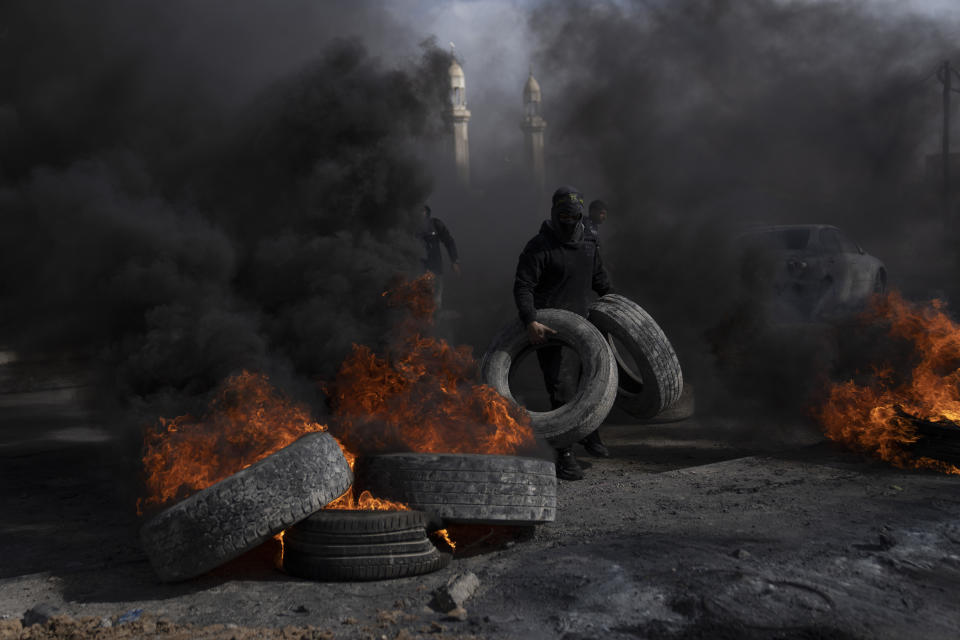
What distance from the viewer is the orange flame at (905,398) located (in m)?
6.43

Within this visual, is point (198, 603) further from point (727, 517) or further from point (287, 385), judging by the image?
point (727, 517)

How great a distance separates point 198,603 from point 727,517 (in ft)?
10.5

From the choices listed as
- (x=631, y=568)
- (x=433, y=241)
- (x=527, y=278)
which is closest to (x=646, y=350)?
(x=527, y=278)

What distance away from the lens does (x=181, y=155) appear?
726 cm

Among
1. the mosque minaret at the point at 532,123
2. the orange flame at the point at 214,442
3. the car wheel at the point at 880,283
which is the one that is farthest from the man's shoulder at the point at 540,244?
the mosque minaret at the point at 532,123

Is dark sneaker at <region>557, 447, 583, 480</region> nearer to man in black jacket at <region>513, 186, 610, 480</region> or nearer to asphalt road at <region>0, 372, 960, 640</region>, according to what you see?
man in black jacket at <region>513, 186, 610, 480</region>

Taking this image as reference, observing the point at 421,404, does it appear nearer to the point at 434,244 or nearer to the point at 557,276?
the point at 557,276

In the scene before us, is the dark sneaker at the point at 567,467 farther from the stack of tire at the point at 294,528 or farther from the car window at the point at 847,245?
the car window at the point at 847,245

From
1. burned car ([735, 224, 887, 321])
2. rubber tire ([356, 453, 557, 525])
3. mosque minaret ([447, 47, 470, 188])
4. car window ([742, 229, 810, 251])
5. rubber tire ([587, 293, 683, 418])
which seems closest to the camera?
rubber tire ([356, 453, 557, 525])

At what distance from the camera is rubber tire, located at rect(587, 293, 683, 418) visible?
687cm

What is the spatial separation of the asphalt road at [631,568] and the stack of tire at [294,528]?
10cm

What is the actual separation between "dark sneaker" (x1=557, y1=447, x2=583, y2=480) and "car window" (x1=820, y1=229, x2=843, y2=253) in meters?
8.40

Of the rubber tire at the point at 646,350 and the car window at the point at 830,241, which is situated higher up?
the car window at the point at 830,241

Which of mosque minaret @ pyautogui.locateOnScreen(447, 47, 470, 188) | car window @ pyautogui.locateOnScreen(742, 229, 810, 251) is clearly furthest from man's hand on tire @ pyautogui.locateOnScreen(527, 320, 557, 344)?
mosque minaret @ pyautogui.locateOnScreen(447, 47, 470, 188)
